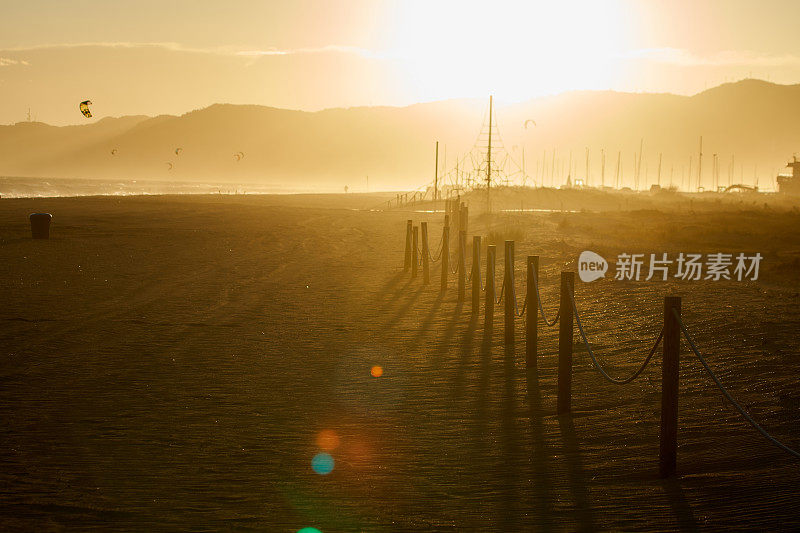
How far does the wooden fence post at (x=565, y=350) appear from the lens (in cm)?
776

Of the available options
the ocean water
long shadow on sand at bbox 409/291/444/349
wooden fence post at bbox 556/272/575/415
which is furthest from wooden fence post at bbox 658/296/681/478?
the ocean water

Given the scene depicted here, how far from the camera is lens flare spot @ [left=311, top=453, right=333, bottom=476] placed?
6.09 m

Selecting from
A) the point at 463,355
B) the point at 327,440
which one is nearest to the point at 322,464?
A: the point at 327,440

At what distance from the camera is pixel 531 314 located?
952 cm

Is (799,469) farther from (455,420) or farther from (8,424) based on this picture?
(8,424)

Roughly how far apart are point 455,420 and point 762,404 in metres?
2.93

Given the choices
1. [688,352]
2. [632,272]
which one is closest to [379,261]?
[632,272]

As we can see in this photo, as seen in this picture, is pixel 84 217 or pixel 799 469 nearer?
pixel 799 469

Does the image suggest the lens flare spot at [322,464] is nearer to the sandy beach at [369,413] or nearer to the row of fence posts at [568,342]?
the sandy beach at [369,413]

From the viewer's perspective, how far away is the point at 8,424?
7129 mm

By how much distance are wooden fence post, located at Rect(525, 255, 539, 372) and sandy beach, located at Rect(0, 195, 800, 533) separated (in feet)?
0.58

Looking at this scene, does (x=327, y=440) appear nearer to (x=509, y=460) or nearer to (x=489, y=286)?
(x=509, y=460)

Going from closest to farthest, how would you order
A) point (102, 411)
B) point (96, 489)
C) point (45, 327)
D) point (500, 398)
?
point (96, 489) < point (102, 411) < point (500, 398) < point (45, 327)

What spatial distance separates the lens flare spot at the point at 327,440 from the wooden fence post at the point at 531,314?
121 inches
